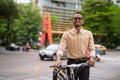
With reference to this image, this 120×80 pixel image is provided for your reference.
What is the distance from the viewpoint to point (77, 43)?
17.6 feet

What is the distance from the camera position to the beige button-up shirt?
17.5 feet

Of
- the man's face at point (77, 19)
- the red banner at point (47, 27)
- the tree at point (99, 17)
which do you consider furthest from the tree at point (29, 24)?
the man's face at point (77, 19)

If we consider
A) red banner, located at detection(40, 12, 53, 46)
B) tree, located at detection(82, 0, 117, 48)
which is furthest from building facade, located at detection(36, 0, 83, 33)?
tree, located at detection(82, 0, 117, 48)

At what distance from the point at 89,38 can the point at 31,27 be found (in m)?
53.6

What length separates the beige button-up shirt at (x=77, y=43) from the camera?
210 inches

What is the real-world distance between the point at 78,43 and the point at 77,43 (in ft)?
0.05

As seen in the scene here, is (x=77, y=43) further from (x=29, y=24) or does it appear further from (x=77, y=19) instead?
(x=29, y=24)

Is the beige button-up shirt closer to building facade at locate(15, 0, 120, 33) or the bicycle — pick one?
the bicycle

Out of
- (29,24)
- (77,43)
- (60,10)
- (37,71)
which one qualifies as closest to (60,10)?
(60,10)

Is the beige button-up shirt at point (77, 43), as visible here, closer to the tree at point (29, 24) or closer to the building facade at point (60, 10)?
the tree at point (29, 24)

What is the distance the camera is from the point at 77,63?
18.0 ft

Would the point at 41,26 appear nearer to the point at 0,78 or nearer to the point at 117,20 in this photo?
the point at 117,20

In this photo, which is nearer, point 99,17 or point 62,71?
point 62,71

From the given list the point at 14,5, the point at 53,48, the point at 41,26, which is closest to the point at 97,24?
the point at 41,26
